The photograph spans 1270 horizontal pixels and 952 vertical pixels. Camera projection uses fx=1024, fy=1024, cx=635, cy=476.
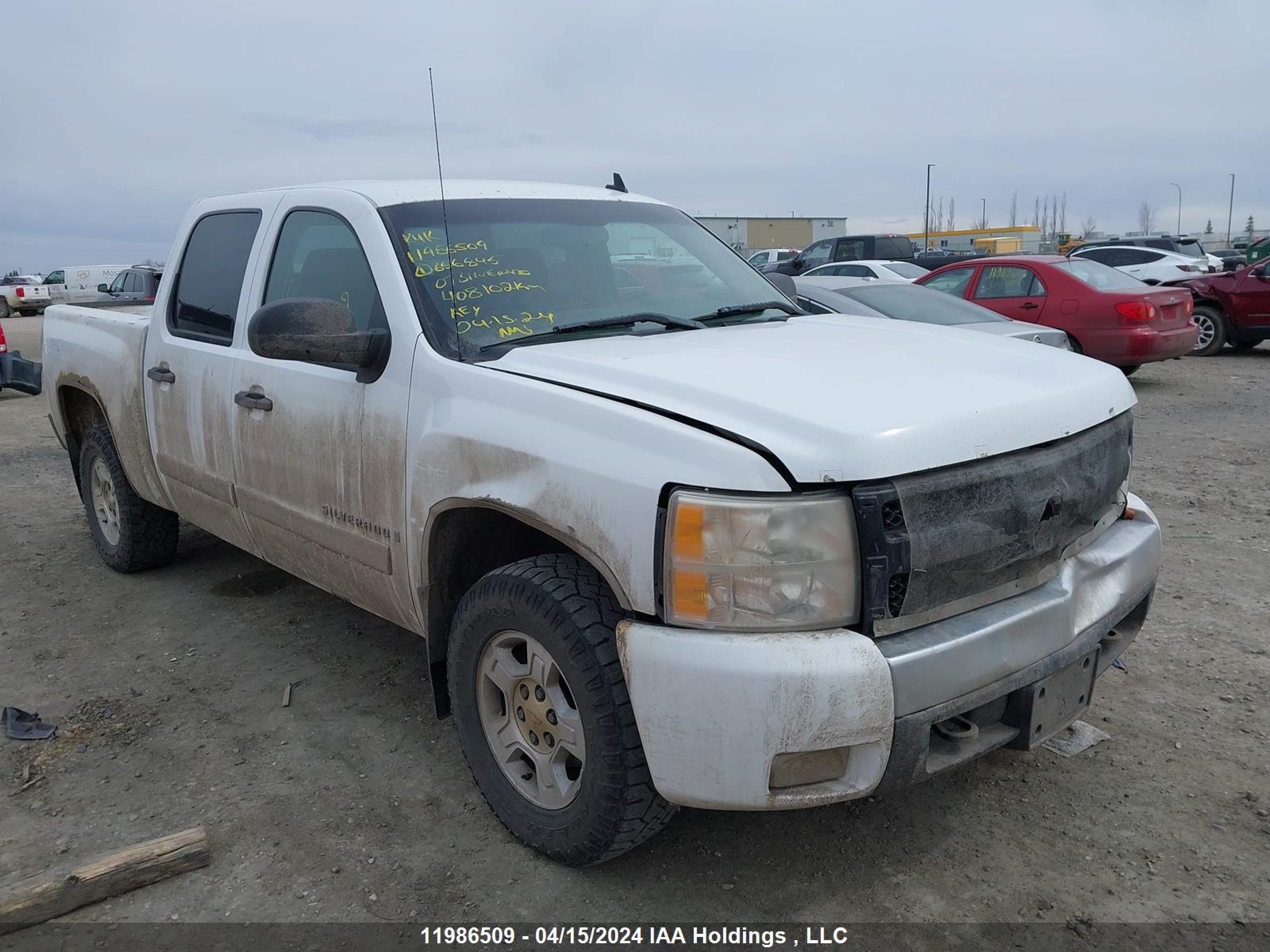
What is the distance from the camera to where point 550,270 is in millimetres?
3438

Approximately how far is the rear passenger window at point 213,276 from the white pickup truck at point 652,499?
0.20ft

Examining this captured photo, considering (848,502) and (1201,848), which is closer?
(848,502)

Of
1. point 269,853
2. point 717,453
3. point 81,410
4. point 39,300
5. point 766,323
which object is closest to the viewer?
point 717,453

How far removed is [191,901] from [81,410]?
3.71 metres

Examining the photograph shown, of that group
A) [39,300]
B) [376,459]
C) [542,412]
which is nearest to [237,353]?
[376,459]

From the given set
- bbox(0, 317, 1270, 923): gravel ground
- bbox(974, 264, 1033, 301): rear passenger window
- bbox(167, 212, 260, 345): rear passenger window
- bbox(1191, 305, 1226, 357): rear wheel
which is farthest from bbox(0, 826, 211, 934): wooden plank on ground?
bbox(1191, 305, 1226, 357): rear wheel

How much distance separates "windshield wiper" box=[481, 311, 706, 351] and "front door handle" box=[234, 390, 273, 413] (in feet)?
3.47

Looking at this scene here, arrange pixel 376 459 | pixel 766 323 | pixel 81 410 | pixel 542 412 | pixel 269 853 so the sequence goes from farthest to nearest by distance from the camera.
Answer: pixel 81 410 < pixel 766 323 < pixel 376 459 < pixel 269 853 < pixel 542 412

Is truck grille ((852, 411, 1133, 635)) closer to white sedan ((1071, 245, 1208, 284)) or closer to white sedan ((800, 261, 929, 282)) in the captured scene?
white sedan ((800, 261, 929, 282))

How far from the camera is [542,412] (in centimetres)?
260

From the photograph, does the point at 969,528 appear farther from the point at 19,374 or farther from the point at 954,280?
the point at 19,374

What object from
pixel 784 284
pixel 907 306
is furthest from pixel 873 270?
pixel 784 284

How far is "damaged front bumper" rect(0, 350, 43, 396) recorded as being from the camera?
40.3 feet

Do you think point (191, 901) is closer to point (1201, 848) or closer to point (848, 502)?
point (848, 502)
